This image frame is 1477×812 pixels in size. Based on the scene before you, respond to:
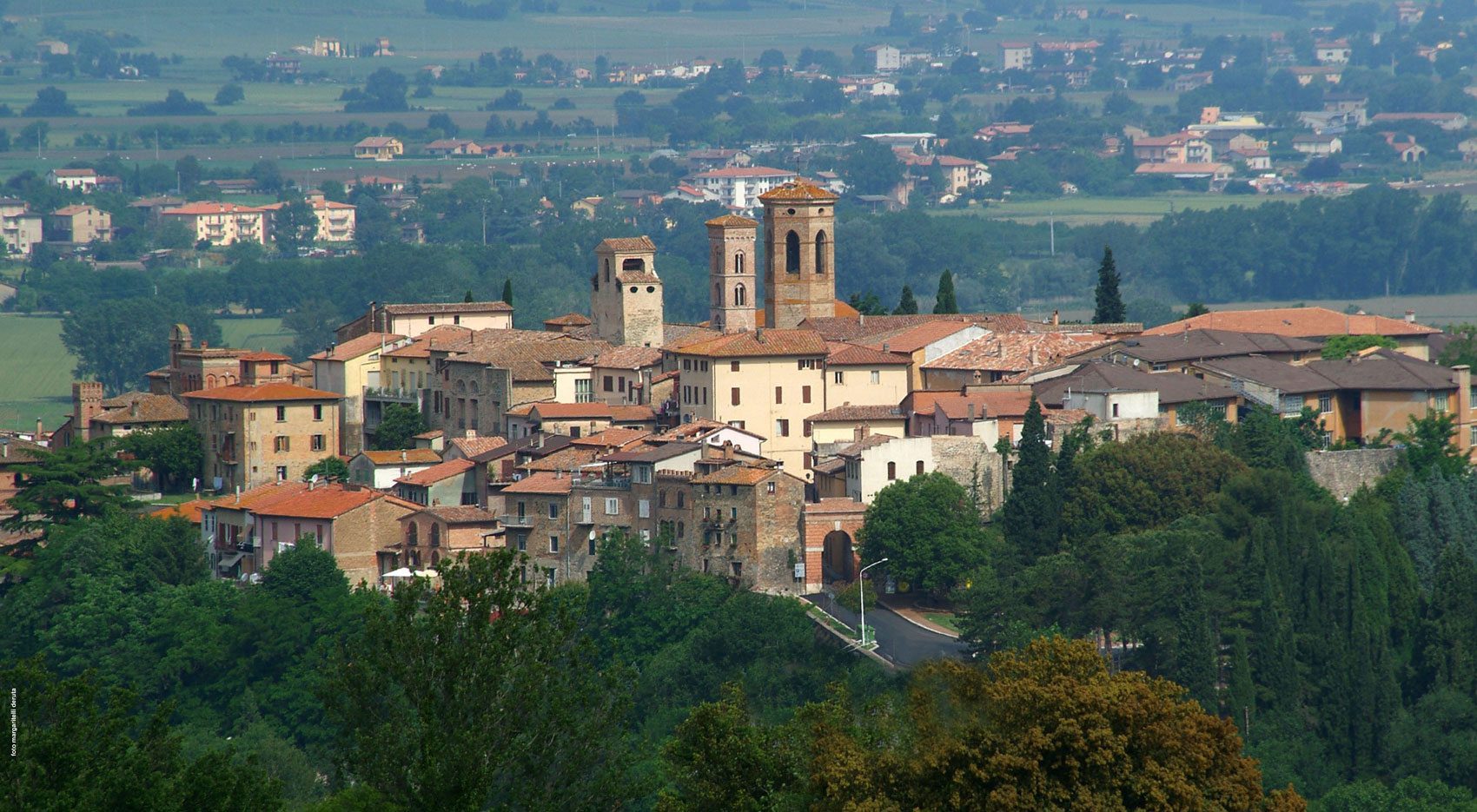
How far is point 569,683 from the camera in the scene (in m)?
30.2

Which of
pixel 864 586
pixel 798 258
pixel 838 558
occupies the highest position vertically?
pixel 798 258

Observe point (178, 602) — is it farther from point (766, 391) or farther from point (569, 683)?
point (569, 683)

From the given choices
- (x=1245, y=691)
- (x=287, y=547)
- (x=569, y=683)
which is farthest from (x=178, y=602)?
(x=569, y=683)

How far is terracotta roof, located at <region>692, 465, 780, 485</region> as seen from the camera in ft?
175

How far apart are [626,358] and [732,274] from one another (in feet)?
15.2

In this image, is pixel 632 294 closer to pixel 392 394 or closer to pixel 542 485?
pixel 392 394

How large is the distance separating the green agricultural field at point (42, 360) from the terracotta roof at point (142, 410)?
28.9 m

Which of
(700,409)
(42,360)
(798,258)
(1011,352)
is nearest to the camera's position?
(700,409)

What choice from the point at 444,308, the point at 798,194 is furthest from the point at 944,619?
the point at 444,308

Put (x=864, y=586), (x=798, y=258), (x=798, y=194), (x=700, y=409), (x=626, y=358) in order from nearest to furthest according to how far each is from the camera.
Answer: (x=864, y=586) < (x=700, y=409) < (x=626, y=358) < (x=798, y=258) < (x=798, y=194)

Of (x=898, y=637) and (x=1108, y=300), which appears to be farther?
(x=1108, y=300)

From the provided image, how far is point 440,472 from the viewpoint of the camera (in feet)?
193

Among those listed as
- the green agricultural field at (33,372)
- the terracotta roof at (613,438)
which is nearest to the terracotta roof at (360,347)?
the terracotta roof at (613,438)

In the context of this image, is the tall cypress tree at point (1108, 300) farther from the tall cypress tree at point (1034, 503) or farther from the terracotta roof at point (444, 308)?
the tall cypress tree at point (1034, 503)
